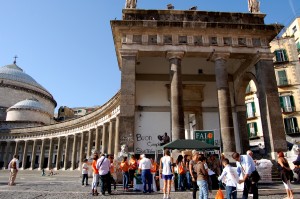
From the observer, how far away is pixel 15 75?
80.7 meters

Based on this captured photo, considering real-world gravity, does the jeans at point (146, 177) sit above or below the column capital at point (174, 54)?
below

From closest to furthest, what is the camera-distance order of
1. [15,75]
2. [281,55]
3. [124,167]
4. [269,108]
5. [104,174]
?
[104,174]
[124,167]
[269,108]
[281,55]
[15,75]

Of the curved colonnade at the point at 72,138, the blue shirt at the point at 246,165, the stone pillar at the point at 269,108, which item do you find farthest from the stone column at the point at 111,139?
the blue shirt at the point at 246,165

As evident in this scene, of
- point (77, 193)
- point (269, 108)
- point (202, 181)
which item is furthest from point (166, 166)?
point (269, 108)

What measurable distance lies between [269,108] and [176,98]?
22.2ft

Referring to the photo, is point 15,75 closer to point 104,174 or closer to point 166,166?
point 104,174

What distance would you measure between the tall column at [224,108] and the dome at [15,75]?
7785 cm

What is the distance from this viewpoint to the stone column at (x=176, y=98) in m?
16.4

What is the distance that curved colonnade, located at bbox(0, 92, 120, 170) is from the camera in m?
32.2

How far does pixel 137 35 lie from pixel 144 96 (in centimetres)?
611

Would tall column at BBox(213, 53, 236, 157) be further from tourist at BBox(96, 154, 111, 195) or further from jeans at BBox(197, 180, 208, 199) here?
jeans at BBox(197, 180, 208, 199)

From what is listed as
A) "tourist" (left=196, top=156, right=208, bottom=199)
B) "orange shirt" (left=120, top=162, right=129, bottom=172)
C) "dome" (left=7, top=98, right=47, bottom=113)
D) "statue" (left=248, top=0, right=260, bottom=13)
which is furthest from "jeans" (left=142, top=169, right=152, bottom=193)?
"dome" (left=7, top=98, right=47, bottom=113)

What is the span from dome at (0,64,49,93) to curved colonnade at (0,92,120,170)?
85.7ft

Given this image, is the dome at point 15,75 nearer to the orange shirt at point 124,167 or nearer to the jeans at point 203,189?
the orange shirt at point 124,167
